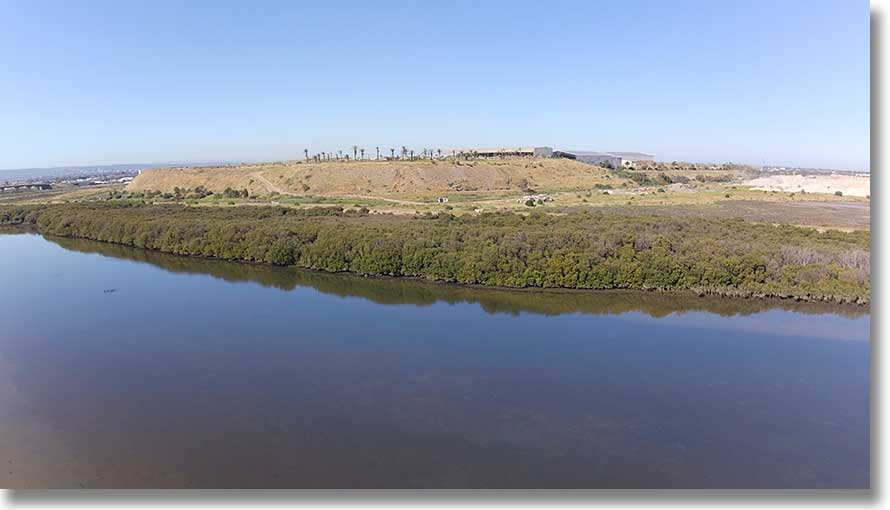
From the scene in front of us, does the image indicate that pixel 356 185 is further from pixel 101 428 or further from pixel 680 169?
pixel 680 169

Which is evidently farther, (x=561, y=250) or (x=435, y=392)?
(x=561, y=250)

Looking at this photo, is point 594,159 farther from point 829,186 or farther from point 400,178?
point 400,178

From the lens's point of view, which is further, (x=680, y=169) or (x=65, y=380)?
(x=680, y=169)

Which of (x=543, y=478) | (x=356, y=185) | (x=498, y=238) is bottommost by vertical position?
(x=543, y=478)

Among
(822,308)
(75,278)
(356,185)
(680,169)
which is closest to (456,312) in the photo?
(822,308)

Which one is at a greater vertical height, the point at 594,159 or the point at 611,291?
the point at 594,159

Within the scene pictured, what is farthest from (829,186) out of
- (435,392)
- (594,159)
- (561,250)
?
(435,392)

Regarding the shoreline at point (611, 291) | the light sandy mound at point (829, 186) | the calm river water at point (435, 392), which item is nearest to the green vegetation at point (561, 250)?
the shoreline at point (611, 291)
